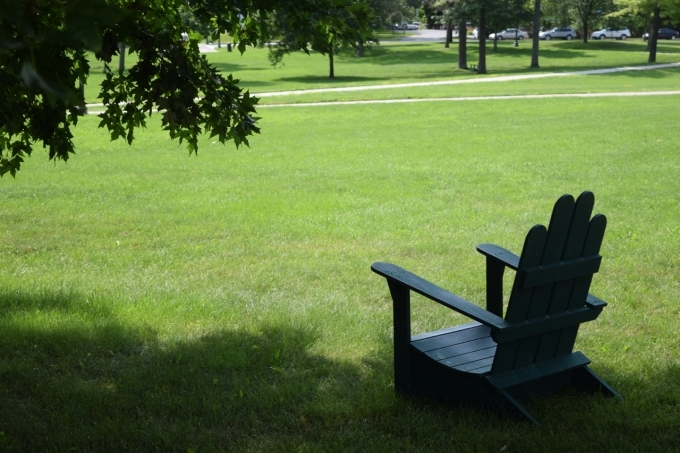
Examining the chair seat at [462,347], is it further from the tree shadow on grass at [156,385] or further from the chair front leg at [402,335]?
the tree shadow on grass at [156,385]

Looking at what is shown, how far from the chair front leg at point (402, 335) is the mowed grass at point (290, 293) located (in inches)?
5.3

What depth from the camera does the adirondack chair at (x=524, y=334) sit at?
3580 mm

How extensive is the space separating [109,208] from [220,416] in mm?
6569

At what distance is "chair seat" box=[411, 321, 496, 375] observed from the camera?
386 centimetres

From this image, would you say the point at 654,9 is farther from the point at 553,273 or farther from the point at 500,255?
the point at 553,273

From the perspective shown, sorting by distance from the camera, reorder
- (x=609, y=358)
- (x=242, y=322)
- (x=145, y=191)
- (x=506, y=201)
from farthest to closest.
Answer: (x=145, y=191) → (x=506, y=201) → (x=242, y=322) → (x=609, y=358)

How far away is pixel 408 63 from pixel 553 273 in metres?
49.3

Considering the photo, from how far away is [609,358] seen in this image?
4652mm

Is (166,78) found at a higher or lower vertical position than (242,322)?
higher

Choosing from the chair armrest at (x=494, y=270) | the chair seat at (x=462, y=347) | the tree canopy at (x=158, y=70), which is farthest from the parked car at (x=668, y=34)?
the chair seat at (x=462, y=347)

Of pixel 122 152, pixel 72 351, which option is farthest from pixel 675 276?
pixel 122 152

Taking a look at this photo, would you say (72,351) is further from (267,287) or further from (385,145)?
(385,145)

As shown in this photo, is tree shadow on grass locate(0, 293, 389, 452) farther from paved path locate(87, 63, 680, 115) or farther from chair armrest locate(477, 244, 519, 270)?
paved path locate(87, 63, 680, 115)

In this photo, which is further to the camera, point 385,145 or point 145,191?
point 385,145
